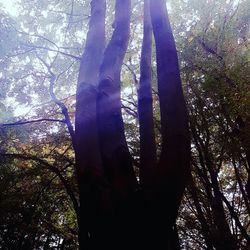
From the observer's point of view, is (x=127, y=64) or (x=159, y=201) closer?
(x=159, y=201)

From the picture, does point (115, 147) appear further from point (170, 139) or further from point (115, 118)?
point (170, 139)

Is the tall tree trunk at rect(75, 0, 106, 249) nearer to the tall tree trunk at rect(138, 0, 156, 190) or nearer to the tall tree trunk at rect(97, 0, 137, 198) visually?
the tall tree trunk at rect(97, 0, 137, 198)

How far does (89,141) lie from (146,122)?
0.68 meters

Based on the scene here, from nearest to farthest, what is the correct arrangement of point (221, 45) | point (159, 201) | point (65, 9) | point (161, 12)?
point (159, 201) → point (161, 12) → point (221, 45) → point (65, 9)

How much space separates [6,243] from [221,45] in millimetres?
11247

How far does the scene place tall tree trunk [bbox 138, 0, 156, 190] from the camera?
7.10ft

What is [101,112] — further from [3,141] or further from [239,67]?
[3,141]

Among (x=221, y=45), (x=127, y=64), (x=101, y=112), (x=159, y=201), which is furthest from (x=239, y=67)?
(x=127, y=64)

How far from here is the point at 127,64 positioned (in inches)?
394

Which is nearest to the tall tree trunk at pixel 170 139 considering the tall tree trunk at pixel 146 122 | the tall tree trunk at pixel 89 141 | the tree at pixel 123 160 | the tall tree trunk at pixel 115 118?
the tree at pixel 123 160

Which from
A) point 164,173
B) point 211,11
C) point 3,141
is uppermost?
point 211,11

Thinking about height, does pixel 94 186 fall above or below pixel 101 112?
below

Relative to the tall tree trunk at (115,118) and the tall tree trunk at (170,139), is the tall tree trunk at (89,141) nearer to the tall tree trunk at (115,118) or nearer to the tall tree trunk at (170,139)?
the tall tree trunk at (115,118)

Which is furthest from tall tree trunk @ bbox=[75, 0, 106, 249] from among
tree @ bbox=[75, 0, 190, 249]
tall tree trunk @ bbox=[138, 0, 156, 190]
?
tall tree trunk @ bbox=[138, 0, 156, 190]
